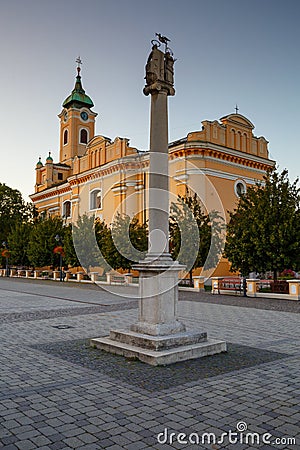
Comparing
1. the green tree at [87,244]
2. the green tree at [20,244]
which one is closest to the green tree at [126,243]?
the green tree at [87,244]

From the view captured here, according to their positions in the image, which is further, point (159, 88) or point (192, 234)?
point (192, 234)

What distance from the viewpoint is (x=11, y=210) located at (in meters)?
52.6

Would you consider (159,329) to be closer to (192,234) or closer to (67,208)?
(192,234)

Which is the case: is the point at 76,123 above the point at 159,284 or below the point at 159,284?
above

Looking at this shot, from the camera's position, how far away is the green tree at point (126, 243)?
27.4 m

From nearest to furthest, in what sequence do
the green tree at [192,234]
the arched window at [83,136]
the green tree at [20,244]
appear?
the green tree at [192,234]
the green tree at [20,244]
the arched window at [83,136]

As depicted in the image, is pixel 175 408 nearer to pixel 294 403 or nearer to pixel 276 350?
pixel 294 403

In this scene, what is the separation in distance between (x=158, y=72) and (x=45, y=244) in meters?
30.8

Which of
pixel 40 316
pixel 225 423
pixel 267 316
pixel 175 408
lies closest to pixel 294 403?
pixel 225 423

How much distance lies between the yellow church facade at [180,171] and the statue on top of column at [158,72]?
20.7m

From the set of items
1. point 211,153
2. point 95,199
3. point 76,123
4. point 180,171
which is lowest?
point 95,199

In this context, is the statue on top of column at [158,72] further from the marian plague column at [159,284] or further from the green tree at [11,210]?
the green tree at [11,210]

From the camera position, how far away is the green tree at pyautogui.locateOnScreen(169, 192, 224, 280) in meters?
24.2

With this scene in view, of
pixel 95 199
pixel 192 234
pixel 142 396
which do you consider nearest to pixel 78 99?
pixel 95 199
